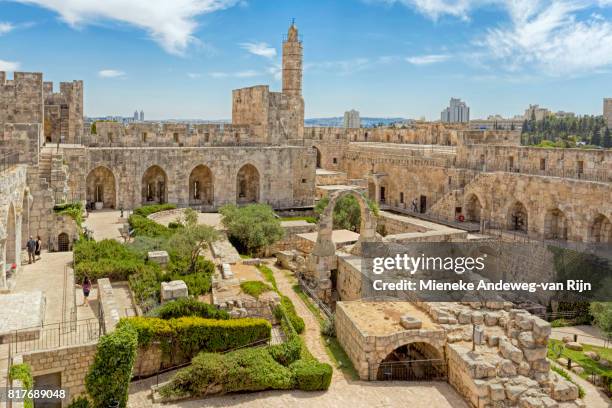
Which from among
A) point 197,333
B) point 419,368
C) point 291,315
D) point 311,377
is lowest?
point 419,368

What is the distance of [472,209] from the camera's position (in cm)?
2830

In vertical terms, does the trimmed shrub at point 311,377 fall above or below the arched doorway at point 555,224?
below

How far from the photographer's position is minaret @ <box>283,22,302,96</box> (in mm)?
35875

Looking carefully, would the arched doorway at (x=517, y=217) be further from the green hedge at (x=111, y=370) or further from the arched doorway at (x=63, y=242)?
the green hedge at (x=111, y=370)

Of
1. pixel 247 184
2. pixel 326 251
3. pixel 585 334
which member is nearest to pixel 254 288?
pixel 326 251

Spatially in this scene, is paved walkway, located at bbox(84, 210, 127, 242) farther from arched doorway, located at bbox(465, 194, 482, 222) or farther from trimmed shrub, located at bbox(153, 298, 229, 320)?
arched doorway, located at bbox(465, 194, 482, 222)

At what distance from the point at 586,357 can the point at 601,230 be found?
7951 millimetres

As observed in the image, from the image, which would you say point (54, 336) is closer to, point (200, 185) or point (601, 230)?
point (601, 230)

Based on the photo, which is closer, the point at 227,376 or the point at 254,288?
the point at 227,376

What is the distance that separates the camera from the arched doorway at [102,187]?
27.9 m

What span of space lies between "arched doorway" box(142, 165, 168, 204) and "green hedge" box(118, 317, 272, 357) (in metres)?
17.7

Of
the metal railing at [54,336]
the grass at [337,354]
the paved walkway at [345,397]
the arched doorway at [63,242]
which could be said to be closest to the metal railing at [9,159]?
the arched doorway at [63,242]

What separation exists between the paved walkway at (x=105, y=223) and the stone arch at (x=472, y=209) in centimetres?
1650

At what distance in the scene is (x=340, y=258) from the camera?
1892 centimetres
